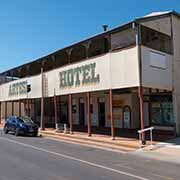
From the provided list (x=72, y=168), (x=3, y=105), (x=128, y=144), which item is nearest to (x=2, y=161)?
(x=72, y=168)

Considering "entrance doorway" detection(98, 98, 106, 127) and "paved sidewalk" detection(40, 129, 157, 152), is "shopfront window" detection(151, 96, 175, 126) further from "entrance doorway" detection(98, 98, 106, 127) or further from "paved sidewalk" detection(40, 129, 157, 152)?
"entrance doorway" detection(98, 98, 106, 127)

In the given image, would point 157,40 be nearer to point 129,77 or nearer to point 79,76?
point 129,77

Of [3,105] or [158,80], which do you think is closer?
[158,80]

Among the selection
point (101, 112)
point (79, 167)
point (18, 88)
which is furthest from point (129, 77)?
point (18, 88)

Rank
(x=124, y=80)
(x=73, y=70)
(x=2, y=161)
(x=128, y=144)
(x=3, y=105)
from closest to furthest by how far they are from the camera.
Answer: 1. (x=2, y=161)
2. (x=128, y=144)
3. (x=124, y=80)
4. (x=73, y=70)
5. (x=3, y=105)

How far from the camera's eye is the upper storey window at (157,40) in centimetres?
2384

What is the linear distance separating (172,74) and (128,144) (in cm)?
646

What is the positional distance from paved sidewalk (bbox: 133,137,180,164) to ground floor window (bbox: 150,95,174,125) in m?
4.47

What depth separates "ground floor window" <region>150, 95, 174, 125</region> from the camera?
24.0 m

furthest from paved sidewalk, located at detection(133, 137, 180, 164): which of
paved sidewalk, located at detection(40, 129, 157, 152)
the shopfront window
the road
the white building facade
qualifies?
the shopfront window

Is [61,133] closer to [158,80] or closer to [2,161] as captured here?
[158,80]

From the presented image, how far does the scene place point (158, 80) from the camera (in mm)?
21922

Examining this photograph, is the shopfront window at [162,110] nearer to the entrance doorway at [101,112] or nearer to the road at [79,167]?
the entrance doorway at [101,112]

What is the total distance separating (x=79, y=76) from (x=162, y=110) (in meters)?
6.60
